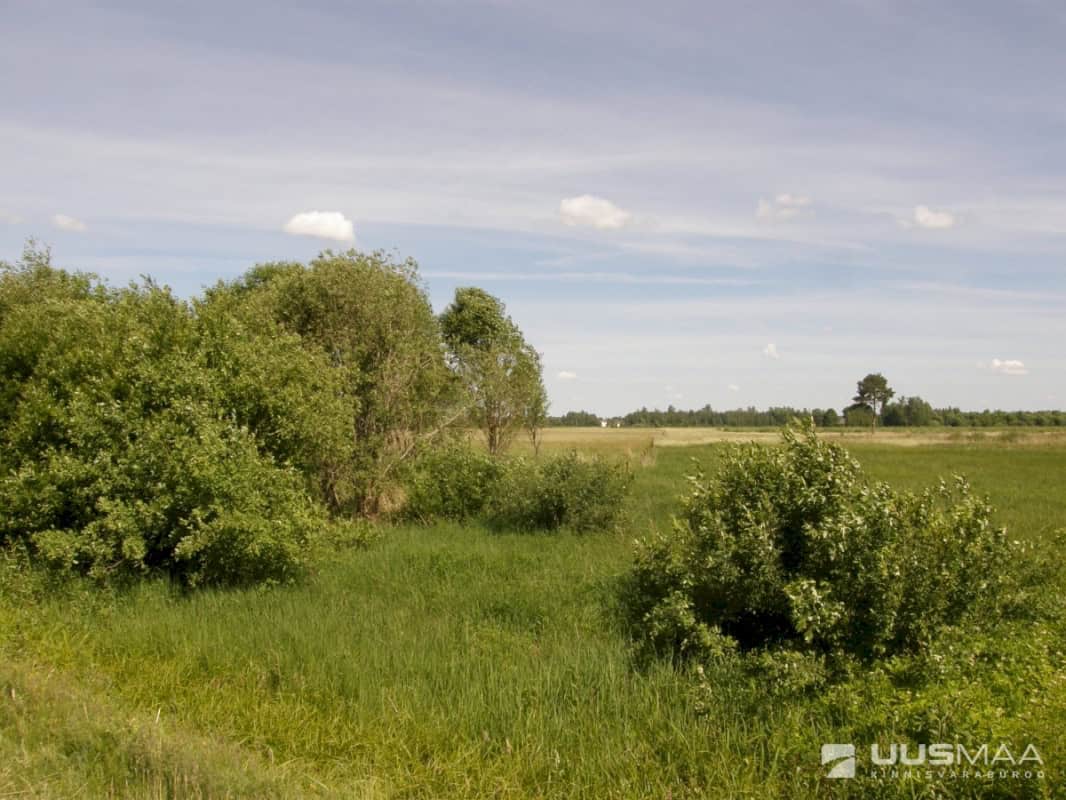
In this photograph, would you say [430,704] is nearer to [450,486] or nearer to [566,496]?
[566,496]

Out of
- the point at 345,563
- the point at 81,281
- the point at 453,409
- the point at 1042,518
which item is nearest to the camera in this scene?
the point at 345,563

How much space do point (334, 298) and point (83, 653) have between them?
10102 millimetres

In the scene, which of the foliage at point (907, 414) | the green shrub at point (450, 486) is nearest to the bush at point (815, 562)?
the green shrub at point (450, 486)

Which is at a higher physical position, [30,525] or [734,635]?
[30,525]

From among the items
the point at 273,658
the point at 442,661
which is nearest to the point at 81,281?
the point at 273,658

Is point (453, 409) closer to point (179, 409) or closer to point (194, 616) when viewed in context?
point (179, 409)

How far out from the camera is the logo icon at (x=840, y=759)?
→ 18.0 ft

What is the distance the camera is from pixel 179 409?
1090 cm

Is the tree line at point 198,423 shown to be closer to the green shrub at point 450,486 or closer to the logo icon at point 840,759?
the green shrub at point 450,486

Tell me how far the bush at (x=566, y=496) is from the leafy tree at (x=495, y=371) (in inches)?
321

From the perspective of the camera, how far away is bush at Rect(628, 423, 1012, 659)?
6.82 metres

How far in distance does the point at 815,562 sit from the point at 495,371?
1986 cm

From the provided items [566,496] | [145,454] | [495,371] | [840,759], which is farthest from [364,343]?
[840,759]

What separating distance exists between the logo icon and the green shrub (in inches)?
431
